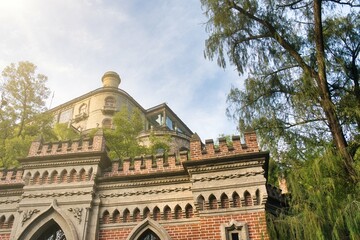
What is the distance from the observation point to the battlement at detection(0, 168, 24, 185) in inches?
431

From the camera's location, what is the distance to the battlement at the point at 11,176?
10945 millimetres

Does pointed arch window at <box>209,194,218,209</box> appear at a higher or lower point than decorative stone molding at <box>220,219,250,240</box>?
higher

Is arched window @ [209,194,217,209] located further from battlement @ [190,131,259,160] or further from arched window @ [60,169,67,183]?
arched window @ [60,169,67,183]

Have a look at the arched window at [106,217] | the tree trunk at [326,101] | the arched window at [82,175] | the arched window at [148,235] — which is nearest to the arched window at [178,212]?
the arched window at [148,235]

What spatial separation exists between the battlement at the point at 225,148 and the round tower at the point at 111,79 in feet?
99.6

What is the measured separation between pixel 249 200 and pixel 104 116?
28503mm

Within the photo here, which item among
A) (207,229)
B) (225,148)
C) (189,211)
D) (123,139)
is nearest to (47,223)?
(189,211)

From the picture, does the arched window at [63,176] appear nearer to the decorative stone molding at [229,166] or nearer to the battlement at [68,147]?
the battlement at [68,147]

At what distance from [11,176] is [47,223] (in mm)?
2463

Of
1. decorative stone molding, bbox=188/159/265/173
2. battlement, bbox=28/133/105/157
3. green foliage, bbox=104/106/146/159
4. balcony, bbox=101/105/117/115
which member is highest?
balcony, bbox=101/105/117/115

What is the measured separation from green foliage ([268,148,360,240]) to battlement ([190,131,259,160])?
4.53ft

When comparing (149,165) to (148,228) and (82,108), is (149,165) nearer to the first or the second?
(148,228)

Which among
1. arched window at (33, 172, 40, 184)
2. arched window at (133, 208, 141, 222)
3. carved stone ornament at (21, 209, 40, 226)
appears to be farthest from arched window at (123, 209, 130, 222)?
arched window at (33, 172, 40, 184)

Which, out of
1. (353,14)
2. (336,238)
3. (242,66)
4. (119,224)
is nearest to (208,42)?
(242,66)
